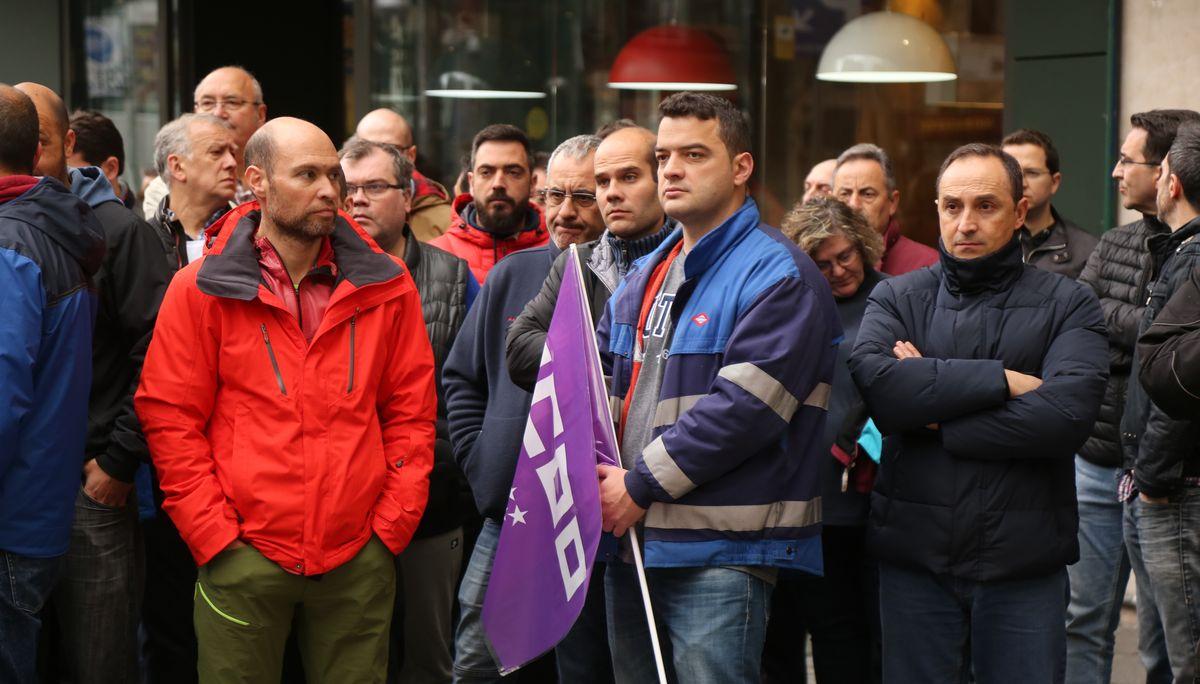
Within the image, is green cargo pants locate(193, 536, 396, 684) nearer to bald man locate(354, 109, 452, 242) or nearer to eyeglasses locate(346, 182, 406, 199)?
eyeglasses locate(346, 182, 406, 199)

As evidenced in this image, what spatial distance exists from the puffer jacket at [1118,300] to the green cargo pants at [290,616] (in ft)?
8.71

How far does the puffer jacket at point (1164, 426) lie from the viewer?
15.5 feet

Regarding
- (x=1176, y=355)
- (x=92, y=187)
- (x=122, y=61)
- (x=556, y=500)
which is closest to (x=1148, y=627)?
(x=1176, y=355)

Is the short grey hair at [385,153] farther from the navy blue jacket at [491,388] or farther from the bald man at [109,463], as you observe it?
the bald man at [109,463]

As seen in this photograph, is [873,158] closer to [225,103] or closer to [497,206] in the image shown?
[497,206]

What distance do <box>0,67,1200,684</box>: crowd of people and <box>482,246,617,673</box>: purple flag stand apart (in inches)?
4.4

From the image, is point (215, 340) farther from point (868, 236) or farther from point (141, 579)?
point (868, 236)

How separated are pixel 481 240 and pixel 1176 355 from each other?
3.08m

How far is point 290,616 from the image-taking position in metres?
4.52

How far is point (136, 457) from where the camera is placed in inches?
190

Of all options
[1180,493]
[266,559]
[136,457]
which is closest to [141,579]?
[136,457]

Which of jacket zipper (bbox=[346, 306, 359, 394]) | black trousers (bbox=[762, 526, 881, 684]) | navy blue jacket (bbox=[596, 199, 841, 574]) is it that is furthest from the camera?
black trousers (bbox=[762, 526, 881, 684])

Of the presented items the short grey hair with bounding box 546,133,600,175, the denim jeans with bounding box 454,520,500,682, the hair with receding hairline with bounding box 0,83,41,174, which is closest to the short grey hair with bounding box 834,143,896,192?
the short grey hair with bounding box 546,133,600,175

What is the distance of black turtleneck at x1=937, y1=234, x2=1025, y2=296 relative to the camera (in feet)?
14.6
